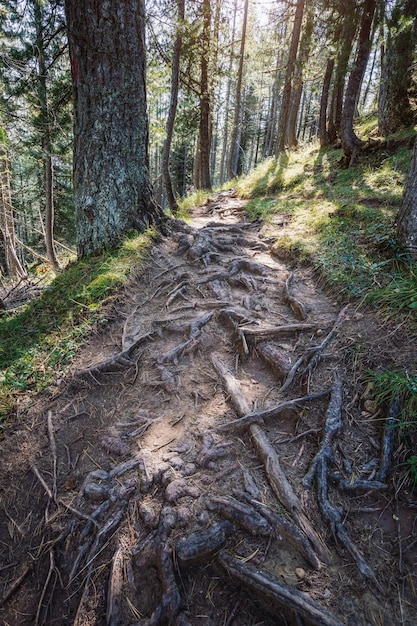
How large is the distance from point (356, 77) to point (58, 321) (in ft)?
29.5

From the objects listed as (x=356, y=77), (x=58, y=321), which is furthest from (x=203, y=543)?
(x=356, y=77)

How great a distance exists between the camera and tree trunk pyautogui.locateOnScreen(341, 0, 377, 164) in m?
7.45

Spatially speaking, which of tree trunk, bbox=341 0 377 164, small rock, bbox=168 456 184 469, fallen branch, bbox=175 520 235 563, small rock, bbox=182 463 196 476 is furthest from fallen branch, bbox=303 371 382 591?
tree trunk, bbox=341 0 377 164

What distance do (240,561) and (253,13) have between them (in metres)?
22.9

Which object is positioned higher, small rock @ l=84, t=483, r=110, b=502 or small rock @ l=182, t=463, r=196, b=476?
small rock @ l=182, t=463, r=196, b=476

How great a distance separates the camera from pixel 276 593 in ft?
5.55

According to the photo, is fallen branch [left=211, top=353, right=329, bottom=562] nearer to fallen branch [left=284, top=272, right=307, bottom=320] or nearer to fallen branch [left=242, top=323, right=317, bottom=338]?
fallen branch [left=242, top=323, right=317, bottom=338]

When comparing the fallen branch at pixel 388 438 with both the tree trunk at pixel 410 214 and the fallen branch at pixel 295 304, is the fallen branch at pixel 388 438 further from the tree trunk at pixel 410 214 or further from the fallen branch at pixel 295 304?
the tree trunk at pixel 410 214

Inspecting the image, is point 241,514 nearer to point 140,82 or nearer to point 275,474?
point 275,474

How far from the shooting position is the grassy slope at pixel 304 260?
3418mm

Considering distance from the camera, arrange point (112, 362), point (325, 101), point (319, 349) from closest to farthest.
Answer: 1. point (319, 349)
2. point (112, 362)
3. point (325, 101)

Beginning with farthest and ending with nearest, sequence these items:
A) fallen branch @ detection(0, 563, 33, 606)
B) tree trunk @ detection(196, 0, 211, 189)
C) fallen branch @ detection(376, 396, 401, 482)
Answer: tree trunk @ detection(196, 0, 211, 189) < fallen branch @ detection(376, 396, 401, 482) < fallen branch @ detection(0, 563, 33, 606)

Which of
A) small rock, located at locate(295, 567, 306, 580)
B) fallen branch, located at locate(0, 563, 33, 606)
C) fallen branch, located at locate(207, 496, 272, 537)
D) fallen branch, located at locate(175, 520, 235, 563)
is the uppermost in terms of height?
fallen branch, located at locate(207, 496, 272, 537)

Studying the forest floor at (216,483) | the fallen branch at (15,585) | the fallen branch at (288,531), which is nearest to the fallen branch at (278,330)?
the forest floor at (216,483)
